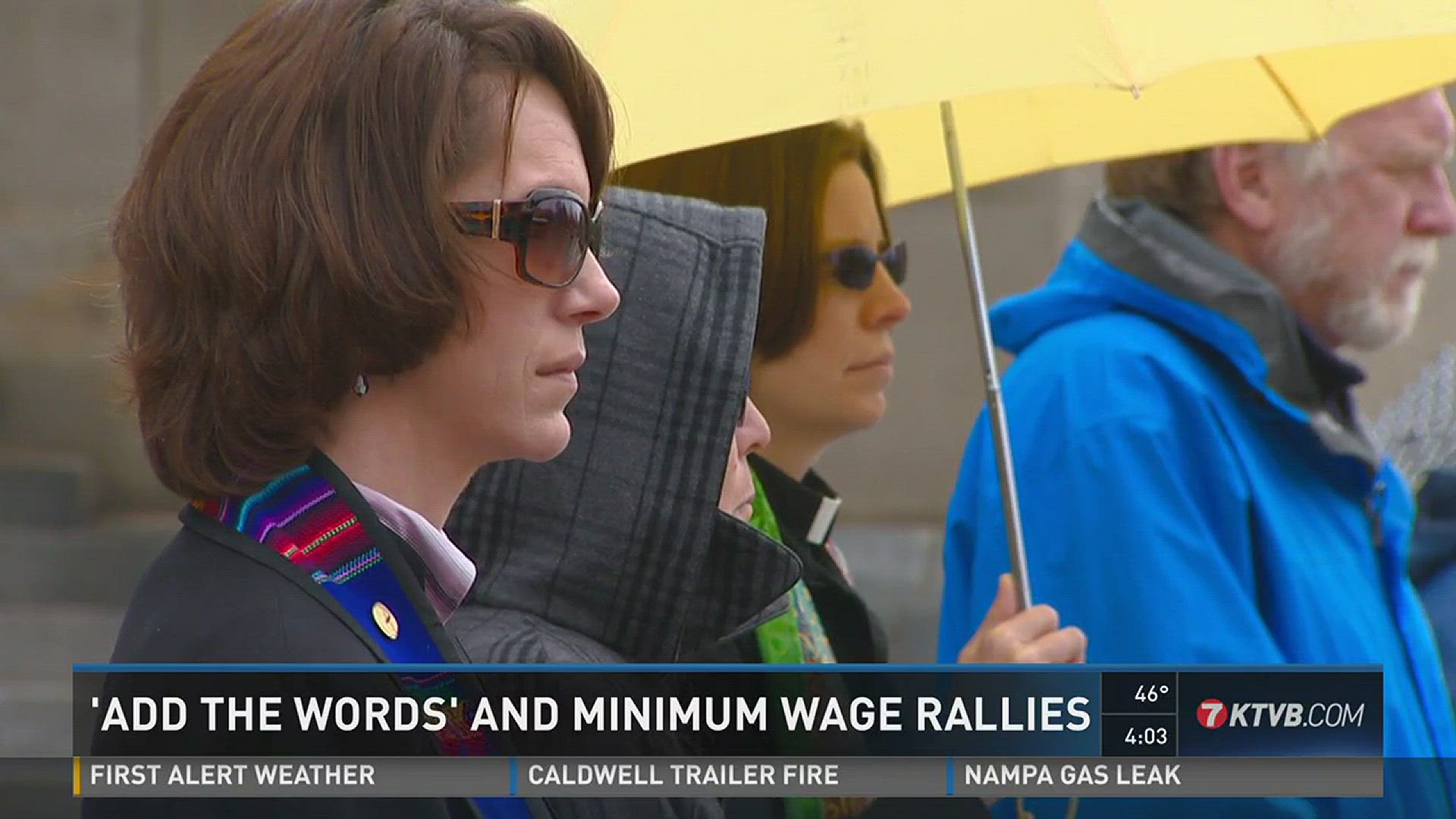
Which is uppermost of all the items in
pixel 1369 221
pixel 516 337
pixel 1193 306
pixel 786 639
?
pixel 1369 221

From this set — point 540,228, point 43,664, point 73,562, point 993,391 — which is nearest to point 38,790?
point 993,391

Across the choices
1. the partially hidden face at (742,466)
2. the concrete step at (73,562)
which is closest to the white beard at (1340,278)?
the partially hidden face at (742,466)

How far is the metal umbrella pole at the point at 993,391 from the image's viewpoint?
2.94 meters

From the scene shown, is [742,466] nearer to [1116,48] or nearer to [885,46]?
[885,46]

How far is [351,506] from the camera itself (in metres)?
1.78

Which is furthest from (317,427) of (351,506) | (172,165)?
(172,165)

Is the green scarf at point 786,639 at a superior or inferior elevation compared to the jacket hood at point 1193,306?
inferior

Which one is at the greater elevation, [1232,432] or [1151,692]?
[1232,432]

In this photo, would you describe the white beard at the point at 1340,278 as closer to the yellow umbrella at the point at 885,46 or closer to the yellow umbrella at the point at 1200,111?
the yellow umbrella at the point at 1200,111

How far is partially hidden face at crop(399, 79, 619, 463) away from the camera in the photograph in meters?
1.89

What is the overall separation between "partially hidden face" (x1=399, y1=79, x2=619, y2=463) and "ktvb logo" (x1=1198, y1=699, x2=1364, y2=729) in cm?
114

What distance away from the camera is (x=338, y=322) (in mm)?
1798

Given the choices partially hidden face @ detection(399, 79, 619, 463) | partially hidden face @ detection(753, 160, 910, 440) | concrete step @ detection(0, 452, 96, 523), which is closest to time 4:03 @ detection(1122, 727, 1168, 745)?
partially hidden face @ detection(753, 160, 910, 440)

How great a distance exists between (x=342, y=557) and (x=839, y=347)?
1392 millimetres
